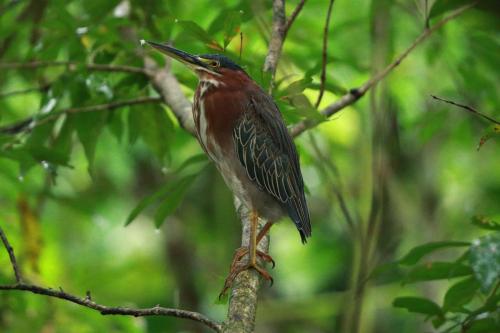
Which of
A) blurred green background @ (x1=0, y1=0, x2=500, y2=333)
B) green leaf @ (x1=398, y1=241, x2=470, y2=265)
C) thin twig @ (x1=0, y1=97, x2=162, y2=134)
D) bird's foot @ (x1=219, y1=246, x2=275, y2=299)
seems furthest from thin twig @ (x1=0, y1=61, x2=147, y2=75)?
green leaf @ (x1=398, y1=241, x2=470, y2=265)

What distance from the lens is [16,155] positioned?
360cm

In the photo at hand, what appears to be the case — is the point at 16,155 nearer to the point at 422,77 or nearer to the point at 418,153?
the point at 418,153

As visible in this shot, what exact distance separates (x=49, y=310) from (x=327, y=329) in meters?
3.25

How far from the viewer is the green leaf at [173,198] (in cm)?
362

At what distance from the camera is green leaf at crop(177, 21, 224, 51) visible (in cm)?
332

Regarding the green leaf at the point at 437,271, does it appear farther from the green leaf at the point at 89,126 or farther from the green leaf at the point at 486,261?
the green leaf at the point at 89,126

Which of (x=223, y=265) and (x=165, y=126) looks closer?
(x=165, y=126)

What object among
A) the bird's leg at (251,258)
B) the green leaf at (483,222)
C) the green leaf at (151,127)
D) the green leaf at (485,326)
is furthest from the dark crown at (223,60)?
the green leaf at (485,326)

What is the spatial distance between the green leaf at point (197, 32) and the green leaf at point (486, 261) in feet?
4.61

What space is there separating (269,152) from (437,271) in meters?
1.02

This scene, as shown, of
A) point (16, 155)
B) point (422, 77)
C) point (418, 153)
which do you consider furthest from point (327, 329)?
point (16, 155)

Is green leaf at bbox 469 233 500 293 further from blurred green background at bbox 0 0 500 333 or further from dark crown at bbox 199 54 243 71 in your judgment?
dark crown at bbox 199 54 243 71

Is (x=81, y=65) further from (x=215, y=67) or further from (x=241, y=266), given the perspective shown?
(x=241, y=266)

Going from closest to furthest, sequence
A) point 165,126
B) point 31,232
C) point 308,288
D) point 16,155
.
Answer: point 16,155 → point 165,126 → point 31,232 → point 308,288
